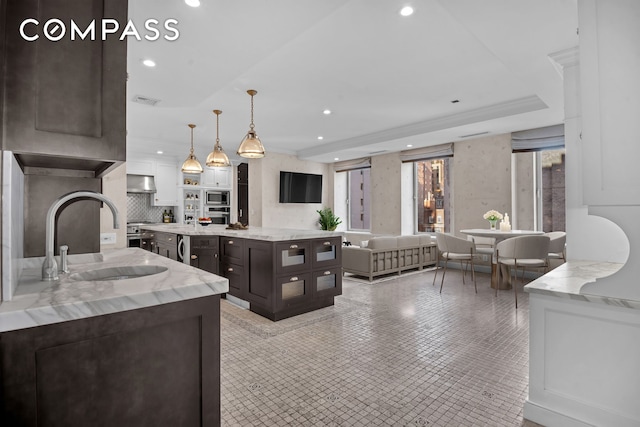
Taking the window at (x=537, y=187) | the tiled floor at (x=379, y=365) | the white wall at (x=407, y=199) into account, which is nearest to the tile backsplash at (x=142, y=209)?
the tiled floor at (x=379, y=365)

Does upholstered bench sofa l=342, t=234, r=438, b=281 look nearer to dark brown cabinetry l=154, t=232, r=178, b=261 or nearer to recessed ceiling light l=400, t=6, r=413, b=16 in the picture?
dark brown cabinetry l=154, t=232, r=178, b=261

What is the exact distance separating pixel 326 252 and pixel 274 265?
73 cm

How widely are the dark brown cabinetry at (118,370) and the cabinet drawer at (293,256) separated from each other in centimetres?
215

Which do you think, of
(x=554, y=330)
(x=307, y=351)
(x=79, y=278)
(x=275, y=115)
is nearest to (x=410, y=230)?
(x=275, y=115)

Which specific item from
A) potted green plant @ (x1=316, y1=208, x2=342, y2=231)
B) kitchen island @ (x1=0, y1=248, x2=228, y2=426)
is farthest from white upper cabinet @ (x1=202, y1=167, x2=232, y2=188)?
kitchen island @ (x1=0, y1=248, x2=228, y2=426)

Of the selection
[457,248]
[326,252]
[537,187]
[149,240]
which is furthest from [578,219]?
[149,240]

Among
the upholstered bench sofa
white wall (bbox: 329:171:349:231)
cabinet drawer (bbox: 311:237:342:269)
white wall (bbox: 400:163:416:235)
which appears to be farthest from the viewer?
white wall (bbox: 329:171:349:231)

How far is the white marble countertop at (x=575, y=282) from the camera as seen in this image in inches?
61.5

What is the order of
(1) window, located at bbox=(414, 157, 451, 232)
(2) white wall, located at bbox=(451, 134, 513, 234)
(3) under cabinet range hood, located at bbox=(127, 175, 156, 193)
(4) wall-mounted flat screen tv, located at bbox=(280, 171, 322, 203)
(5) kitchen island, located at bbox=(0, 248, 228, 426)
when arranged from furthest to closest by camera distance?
1. (4) wall-mounted flat screen tv, located at bbox=(280, 171, 322, 203)
2. (1) window, located at bbox=(414, 157, 451, 232)
3. (3) under cabinet range hood, located at bbox=(127, 175, 156, 193)
4. (2) white wall, located at bbox=(451, 134, 513, 234)
5. (5) kitchen island, located at bbox=(0, 248, 228, 426)

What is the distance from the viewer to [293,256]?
3611mm

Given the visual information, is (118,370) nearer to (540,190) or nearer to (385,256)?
(385,256)

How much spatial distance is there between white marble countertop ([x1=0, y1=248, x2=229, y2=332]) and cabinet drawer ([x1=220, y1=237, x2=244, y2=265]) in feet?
7.73

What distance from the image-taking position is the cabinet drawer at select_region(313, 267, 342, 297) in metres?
3.81

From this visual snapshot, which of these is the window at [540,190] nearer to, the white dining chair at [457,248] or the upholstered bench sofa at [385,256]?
the upholstered bench sofa at [385,256]
